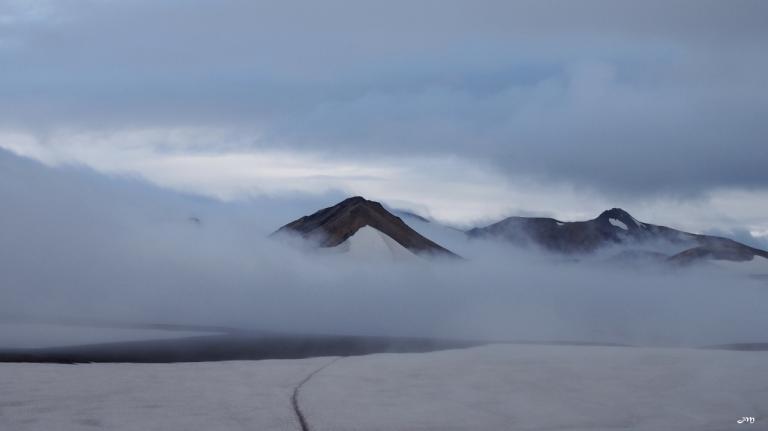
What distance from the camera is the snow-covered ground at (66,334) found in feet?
113

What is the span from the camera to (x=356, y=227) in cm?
15025

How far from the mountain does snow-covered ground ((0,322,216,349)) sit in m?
98.7

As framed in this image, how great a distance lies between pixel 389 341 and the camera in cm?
3984

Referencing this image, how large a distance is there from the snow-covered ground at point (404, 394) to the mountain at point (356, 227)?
119 metres

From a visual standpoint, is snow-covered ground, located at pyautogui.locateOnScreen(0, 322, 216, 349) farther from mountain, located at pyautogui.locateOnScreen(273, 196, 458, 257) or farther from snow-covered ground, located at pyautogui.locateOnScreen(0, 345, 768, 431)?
mountain, located at pyautogui.locateOnScreen(273, 196, 458, 257)

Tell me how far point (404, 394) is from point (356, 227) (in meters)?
132

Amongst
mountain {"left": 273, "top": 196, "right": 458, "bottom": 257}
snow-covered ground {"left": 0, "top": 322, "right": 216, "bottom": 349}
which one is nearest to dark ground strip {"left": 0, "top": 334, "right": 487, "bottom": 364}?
snow-covered ground {"left": 0, "top": 322, "right": 216, "bottom": 349}

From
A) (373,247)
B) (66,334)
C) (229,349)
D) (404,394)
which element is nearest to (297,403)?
(404,394)

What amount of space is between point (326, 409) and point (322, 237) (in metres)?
135

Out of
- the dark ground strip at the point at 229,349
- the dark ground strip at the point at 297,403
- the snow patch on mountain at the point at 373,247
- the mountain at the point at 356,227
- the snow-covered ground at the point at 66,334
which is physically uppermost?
the mountain at the point at 356,227

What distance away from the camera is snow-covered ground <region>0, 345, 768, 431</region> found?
15320 millimetres

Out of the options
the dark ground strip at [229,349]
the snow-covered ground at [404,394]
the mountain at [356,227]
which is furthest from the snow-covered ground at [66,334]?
the mountain at [356,227]

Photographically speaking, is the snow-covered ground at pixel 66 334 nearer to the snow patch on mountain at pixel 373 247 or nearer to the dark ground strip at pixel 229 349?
the dark ground strip at pixel 229 349

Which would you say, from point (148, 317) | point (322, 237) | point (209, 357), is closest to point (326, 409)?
point (209, 357)
